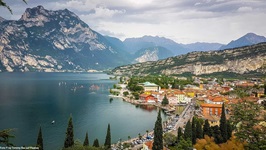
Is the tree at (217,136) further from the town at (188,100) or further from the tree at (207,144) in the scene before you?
the town at (188,100)

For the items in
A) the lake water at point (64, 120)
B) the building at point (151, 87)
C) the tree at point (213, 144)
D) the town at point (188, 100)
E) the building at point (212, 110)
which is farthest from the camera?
the building at point (151, 87)

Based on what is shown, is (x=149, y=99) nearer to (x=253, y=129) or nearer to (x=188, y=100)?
(x=188, y=100)

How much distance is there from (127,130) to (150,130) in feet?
15.3

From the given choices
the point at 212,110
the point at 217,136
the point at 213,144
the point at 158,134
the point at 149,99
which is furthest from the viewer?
the point at 149,99

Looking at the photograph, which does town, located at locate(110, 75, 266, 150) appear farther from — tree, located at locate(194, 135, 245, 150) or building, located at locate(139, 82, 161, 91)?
tree, located at locate(194, 135, 245, 150)

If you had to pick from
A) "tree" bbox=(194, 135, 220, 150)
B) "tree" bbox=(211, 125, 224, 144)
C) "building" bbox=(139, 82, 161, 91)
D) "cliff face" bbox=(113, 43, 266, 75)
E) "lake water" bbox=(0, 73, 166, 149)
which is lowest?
"lake water" bbox=(0, 73, 166, 149)

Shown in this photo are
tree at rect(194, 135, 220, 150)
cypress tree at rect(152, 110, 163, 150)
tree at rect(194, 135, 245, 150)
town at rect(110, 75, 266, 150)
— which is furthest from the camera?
town at rect(110, 75, 266, 150)

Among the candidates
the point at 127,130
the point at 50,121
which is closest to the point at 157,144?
the point at 127,130

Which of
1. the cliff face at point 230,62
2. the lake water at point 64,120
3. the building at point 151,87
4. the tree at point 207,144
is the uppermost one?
the cliff face at point 230,62

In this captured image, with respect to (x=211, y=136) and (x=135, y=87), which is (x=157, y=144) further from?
(x=135, y=87)

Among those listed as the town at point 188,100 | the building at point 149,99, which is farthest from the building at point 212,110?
the building at point 149,99

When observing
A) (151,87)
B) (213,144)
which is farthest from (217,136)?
(151,87)

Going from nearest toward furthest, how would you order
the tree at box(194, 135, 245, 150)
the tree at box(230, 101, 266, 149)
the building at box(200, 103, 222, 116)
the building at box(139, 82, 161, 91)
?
the tree at box(230, 101, 266, 149)
the tree at box(194, 135, 245, 150)
the building at box(200, 103, 222, 116)
the building at box(139, 82, 161, 91)

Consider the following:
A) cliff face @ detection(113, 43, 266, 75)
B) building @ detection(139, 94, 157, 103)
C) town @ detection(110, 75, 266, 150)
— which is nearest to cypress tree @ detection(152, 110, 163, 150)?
town @ detection(110, 75, 266, 150)
